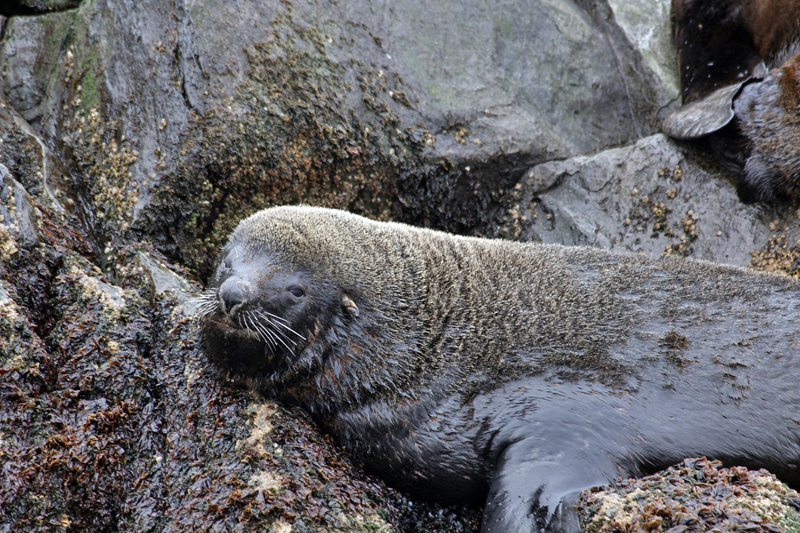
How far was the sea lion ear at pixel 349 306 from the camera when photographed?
4102 millimetres

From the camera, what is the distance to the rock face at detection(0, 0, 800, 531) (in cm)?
363

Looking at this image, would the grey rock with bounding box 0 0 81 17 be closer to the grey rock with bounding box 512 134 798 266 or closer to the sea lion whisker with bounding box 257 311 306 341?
the sea lion whisker with bounding box 257 311 306 341

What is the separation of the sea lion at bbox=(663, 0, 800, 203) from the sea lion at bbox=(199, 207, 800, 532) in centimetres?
184

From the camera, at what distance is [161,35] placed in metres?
5.50

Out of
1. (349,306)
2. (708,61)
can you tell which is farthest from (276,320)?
(708,61)

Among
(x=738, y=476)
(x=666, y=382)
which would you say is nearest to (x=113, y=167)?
(x=666, y=382)

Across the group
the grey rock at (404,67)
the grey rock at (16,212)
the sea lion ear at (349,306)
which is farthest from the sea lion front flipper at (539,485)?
the grey rock at (16,212)

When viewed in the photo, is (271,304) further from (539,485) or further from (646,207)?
(646,207)

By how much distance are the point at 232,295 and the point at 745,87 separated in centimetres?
545

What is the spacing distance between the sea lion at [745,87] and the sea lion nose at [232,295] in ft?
15.6

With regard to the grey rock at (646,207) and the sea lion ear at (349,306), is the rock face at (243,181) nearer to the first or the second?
the grey rock at (646,207)

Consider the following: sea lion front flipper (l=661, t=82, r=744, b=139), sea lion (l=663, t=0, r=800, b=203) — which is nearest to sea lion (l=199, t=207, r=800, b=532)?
sea lion (l=663, t=0, r=800, b=203)

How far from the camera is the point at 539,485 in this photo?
347cm

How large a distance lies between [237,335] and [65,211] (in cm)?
237
